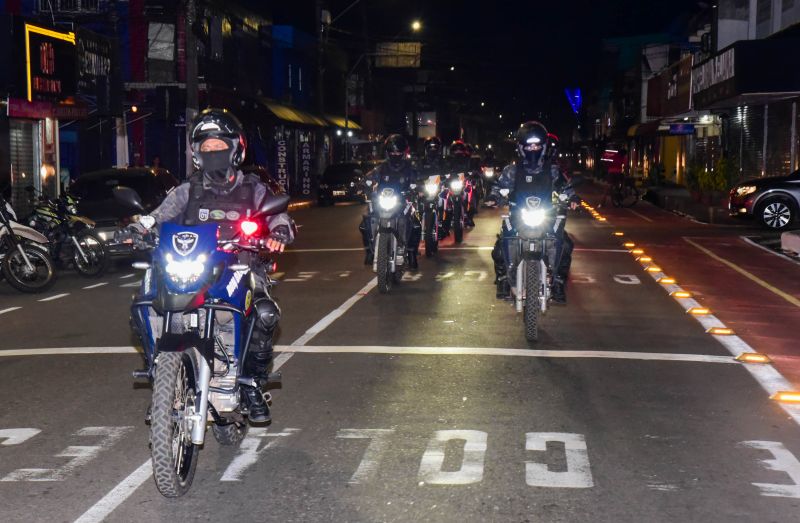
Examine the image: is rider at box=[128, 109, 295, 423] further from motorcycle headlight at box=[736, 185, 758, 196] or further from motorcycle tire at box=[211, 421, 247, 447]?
motorcycle headlight at box=[736, 185, 758, 196]

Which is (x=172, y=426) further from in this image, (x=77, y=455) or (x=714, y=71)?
(x=714, y=71)

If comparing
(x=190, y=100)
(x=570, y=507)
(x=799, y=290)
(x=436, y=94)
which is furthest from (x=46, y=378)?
(x=436, y=94)

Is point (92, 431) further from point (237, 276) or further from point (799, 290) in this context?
point (799, 290)

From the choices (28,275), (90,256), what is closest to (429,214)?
(90,256)

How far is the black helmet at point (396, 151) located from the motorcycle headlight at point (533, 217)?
5029 mm

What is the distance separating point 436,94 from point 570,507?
116474mm

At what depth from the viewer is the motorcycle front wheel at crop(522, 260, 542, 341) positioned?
35.9ft

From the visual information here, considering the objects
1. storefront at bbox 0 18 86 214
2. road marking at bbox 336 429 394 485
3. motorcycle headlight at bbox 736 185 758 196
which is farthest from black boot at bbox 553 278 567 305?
motorcycle headlight at bbox 736 185 758 196

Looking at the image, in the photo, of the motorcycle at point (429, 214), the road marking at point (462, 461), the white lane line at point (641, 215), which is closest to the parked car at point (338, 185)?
the white lane line at point (641, 215)

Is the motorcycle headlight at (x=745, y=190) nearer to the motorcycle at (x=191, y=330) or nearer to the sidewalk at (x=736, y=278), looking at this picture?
the sidewalk at (x=736, y=278)

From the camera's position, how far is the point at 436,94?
12075 centimetres

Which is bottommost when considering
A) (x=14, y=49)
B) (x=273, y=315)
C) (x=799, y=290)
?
(x=799, y=290)

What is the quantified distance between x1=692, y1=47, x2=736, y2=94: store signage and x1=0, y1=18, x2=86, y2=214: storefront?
1720cm

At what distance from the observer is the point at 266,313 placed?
6.59m
